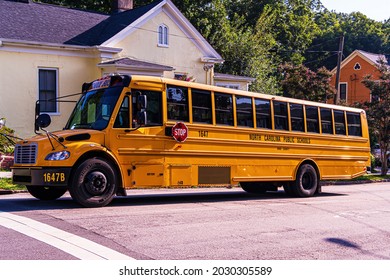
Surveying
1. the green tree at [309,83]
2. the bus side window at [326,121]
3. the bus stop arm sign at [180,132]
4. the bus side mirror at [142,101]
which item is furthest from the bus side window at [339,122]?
the green tree at [309,83]

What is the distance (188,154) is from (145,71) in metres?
13.2

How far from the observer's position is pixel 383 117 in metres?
28.2

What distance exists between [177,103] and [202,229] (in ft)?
14.4

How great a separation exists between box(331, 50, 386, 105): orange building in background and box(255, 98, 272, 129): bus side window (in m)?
41.2

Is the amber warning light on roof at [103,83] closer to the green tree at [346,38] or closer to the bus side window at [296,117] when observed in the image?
the bus side window at [296,117]

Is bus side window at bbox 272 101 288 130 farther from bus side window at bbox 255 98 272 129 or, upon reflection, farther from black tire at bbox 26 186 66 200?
black tire at bbox 26 186 66 200

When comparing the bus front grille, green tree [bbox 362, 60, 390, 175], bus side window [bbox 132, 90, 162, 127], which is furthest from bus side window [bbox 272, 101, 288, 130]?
green tree [bbox 362, 60, 390, 175]

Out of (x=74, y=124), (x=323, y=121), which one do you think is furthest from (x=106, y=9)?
(x=74, y=124)

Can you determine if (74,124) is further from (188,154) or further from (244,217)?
(244,217)

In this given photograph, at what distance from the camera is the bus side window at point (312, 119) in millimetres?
16797

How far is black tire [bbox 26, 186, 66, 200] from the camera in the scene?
40.5 feet

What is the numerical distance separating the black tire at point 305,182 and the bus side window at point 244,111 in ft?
8.16

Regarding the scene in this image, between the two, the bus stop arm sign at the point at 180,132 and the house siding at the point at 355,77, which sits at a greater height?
the house siding at the point at 355,77

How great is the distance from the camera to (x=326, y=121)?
17453 mm
